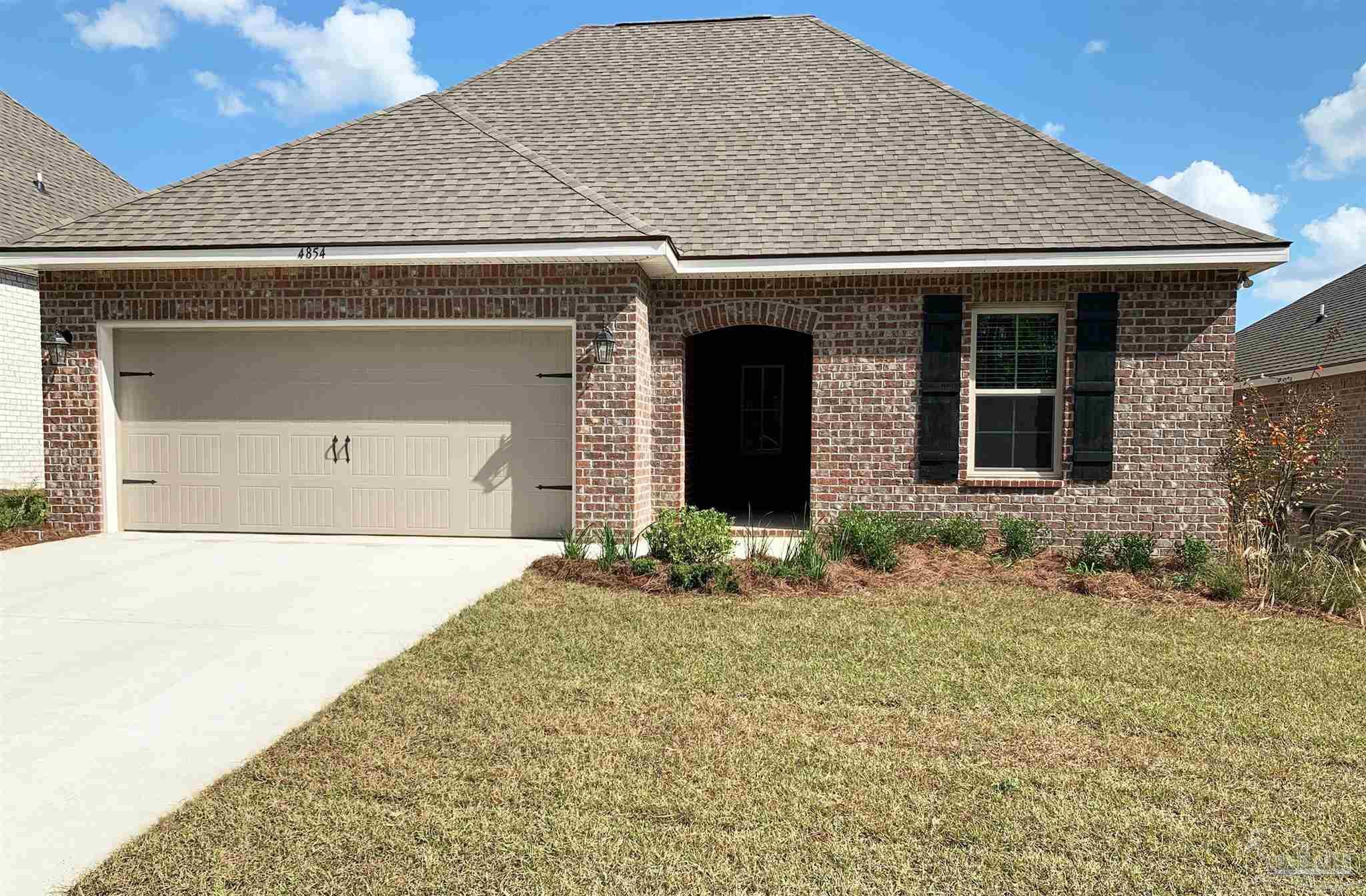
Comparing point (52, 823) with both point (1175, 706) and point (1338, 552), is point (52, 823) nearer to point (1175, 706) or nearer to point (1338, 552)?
point (1175, 706)

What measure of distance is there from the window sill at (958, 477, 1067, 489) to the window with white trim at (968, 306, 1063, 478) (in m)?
0.09

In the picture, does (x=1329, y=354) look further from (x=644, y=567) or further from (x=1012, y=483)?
(x=644, y=567)

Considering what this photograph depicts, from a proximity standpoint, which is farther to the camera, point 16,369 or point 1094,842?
point 16,369

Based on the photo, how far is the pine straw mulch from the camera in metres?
6.77

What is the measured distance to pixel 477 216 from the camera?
26.8ft

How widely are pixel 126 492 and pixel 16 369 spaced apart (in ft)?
18.2

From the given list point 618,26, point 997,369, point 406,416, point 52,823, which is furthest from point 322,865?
point 618,26

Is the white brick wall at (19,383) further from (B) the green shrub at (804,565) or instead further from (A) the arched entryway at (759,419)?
(B) the green shrub at (804,565)

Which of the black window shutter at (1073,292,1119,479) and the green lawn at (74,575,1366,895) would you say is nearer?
the green lawn at (74,575,1366,895)

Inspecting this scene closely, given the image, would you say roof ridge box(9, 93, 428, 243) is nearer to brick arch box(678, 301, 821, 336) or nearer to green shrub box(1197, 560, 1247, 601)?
brick arch box(678, 301, 821, 336)

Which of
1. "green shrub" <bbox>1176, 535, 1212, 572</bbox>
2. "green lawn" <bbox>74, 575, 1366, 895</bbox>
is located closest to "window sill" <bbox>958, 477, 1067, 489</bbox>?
"green shrub" <bbox>1176, 535, 1212, 572</bbox>

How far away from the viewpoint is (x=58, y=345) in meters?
8.70

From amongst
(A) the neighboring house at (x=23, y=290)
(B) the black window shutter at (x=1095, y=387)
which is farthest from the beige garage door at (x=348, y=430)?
(B) the black window shutter at (x=1095, y=387)

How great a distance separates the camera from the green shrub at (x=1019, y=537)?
8.24 m
